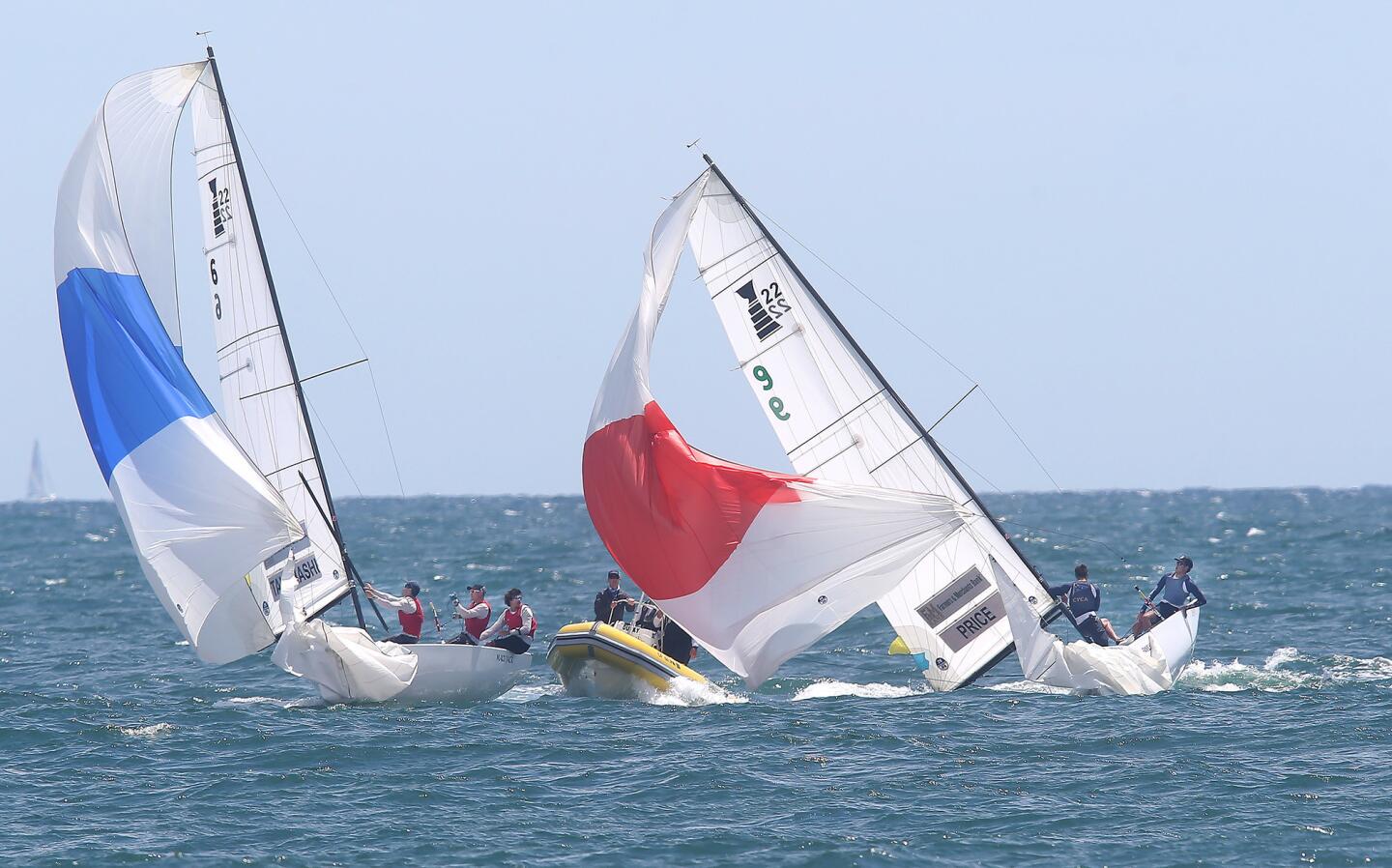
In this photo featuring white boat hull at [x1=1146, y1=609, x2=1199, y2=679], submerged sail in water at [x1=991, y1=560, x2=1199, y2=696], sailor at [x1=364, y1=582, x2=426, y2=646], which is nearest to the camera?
submerged sail in water at [x1=991, y1=560, x2=1199, y2=696]

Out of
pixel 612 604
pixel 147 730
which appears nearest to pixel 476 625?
pixel 612 604

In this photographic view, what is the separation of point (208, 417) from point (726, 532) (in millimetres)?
6757

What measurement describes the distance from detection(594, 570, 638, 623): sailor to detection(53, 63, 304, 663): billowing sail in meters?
4.46

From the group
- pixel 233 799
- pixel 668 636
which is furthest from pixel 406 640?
pixel 233 799

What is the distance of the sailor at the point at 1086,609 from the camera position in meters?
21.3

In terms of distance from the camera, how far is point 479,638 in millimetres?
21047

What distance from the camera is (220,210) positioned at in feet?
71.1

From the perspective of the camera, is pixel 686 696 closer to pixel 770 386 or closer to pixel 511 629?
pixel 511 629

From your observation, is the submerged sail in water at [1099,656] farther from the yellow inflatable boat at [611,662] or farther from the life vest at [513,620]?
the life vest at [513,620]

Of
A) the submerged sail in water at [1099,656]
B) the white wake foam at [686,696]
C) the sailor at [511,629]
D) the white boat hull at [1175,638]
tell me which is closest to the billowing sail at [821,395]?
the submerged sail in water at [1099,656]

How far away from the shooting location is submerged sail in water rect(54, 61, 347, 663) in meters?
19.5

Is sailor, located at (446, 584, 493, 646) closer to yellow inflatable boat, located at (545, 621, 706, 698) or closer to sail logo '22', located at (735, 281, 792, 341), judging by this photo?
yellow inflatable boat, located at (545, 621, 706, 698)

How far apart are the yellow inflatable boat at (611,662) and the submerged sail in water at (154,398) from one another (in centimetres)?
390

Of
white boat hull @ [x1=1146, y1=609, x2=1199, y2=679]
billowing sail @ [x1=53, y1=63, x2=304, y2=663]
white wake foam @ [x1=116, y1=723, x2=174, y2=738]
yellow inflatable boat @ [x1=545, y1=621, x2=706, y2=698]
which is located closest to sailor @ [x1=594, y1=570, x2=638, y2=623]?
yellow inflatable boat @ [x1=545, y1=621, x2=706, y2=698]
